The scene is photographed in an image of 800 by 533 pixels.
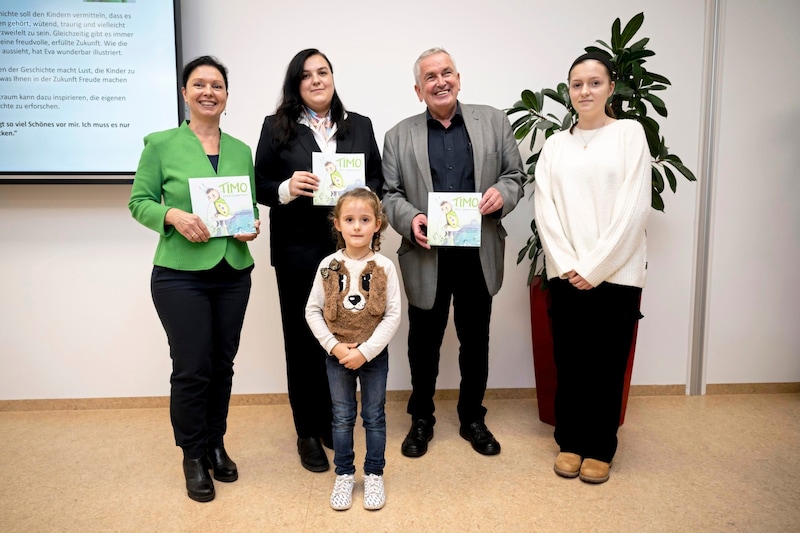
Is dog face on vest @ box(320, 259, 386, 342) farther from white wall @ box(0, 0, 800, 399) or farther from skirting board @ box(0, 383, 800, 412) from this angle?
skirting board @ box(0, 383, 800, 412)

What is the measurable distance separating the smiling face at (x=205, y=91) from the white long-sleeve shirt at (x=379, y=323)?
74 centimetres

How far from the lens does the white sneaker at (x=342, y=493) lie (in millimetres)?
2023

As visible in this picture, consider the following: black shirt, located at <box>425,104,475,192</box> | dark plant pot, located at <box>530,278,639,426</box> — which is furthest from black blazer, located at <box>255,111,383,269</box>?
dark plant pot, located at <box>530,278,639,426</box>

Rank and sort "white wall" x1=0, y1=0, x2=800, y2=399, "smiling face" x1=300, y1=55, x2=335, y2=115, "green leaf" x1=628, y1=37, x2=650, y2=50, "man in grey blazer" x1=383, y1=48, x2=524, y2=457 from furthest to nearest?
"white wall" x1=0, y1=0, x2=800, y2=399 → "green leaf" x1=628, y1=37, x2=650, y2=50 → "man in grey blazer" x1=383, y1=48, x2=524, y2=457 → "smiling face" x1=300, y1=55, x2=335, y2=115

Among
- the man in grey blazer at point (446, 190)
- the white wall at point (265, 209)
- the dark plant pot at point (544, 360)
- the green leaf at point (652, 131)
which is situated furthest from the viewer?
the white wall at point (265, 209)

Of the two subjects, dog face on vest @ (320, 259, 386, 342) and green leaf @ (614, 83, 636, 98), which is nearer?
dog face on vest @ (320, 259, 386, 342)

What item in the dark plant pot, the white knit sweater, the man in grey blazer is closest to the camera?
the white knit sweater

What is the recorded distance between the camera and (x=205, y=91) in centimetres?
202

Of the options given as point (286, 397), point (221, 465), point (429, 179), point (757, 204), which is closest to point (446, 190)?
point (429, 179)

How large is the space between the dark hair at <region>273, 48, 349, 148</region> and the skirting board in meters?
1.62

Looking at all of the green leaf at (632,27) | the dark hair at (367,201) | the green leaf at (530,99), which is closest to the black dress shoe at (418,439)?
the dark hair at (367,201)

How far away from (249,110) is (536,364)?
2119 mm

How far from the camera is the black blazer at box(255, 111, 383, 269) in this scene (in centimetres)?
225

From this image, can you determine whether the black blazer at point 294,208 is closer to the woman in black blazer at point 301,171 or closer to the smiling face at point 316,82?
the woman in black blazer at point 301,171
